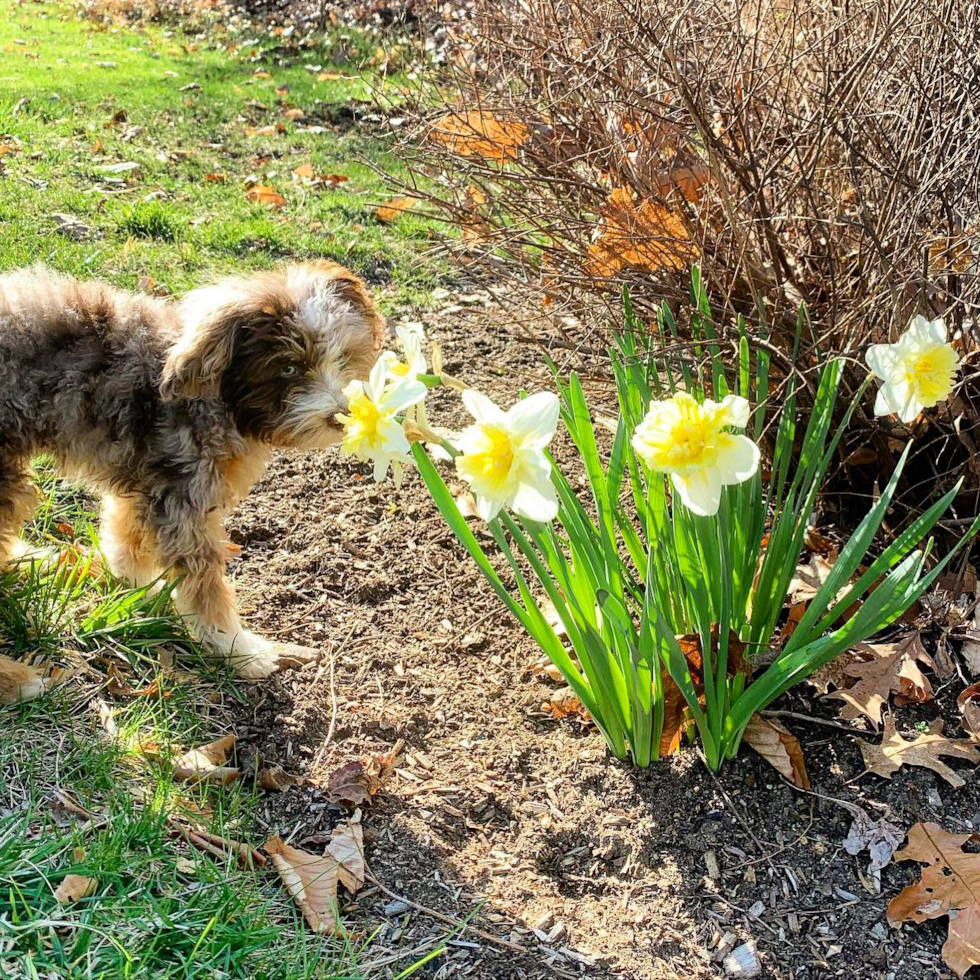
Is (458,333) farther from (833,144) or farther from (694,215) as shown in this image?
(833,144)

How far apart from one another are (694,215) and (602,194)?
0.32 m

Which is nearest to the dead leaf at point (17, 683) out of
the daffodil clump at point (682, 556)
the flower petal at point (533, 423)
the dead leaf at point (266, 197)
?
the daffodil clump at point (682, 556)

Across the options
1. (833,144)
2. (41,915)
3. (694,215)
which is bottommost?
(41,915)

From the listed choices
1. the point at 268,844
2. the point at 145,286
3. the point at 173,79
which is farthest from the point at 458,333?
the point at 173,79

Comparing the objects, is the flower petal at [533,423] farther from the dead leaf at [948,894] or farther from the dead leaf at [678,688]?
the dead leaf at [948,894]

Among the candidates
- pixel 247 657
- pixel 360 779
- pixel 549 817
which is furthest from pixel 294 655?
pixel 549 817

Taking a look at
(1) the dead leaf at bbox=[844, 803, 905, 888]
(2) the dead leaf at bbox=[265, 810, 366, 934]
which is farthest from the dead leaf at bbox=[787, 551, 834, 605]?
(2) the dead leaf at bbox=[265, 810, 366, 934]

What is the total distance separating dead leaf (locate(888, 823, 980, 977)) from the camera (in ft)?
7.78

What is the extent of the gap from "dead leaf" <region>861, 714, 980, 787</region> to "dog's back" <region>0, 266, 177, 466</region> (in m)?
2.40

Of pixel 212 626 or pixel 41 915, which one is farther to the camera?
pixel 212 626

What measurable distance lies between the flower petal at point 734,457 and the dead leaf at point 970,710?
1547mm

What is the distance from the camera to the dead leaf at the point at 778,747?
2715 millimetres

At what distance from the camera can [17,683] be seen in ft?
9.23

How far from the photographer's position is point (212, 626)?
325 centimetres
